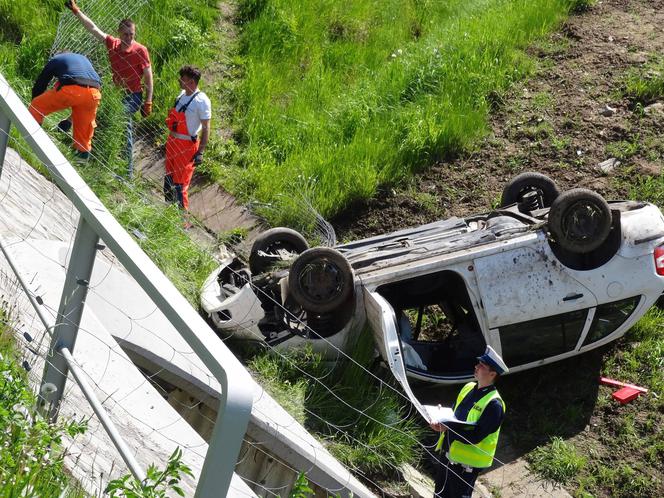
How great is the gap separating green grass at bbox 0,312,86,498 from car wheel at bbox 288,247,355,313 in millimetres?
5080

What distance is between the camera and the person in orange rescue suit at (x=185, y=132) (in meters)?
10.6

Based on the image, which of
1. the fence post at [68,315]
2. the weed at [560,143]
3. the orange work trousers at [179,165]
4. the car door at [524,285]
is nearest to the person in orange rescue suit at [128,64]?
the orange work trousers at [179,165]

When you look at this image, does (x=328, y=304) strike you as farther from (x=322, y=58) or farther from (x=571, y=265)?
(x=322, y=58)

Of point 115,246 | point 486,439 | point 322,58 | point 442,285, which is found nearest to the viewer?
point 115,246

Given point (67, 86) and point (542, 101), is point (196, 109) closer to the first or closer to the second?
point (67, 86)

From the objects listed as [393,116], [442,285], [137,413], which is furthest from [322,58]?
[137,413]

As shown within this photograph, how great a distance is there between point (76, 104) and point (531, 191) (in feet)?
15.7

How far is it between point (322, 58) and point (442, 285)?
6.88 meters

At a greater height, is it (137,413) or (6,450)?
(6,450)

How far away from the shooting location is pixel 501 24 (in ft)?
52.2

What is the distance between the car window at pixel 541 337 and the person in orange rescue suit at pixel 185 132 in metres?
3.95

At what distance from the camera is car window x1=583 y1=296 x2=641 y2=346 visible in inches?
362

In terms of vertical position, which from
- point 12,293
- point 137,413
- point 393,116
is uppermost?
point 12,293

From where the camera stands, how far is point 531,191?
1078 cm
